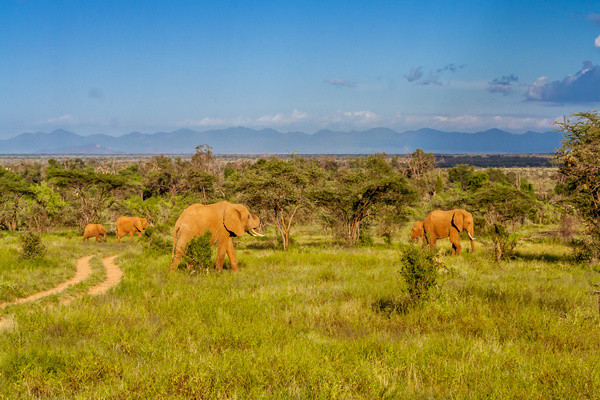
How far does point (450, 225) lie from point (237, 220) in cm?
1145

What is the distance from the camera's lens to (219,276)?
1125 cm

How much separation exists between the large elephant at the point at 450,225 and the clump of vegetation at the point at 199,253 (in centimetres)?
1142

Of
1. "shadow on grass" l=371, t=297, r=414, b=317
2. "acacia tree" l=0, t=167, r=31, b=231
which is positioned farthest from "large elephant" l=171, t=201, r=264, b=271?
"acacia tree" l=0, t=167, r=31, b=231

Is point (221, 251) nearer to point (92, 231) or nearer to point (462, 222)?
point (462, 222)

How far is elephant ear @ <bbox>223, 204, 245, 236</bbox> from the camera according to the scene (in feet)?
39.9

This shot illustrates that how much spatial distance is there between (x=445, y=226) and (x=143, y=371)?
1672 centimetres

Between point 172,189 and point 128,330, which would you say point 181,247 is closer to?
point 128,330

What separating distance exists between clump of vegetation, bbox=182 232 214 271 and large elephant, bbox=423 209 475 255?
11424 mm

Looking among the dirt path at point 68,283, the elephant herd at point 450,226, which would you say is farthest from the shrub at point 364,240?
the dirt path at point 68,283

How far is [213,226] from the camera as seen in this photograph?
480 inches

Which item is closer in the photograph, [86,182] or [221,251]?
[221,251]

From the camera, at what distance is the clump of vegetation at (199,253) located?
1140 centimetres

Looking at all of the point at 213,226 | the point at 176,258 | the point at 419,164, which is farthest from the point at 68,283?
the point at 419,164

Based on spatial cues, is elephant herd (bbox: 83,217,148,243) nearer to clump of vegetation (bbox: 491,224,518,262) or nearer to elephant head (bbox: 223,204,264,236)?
elephant head (bbox: 223,204,264,236)
